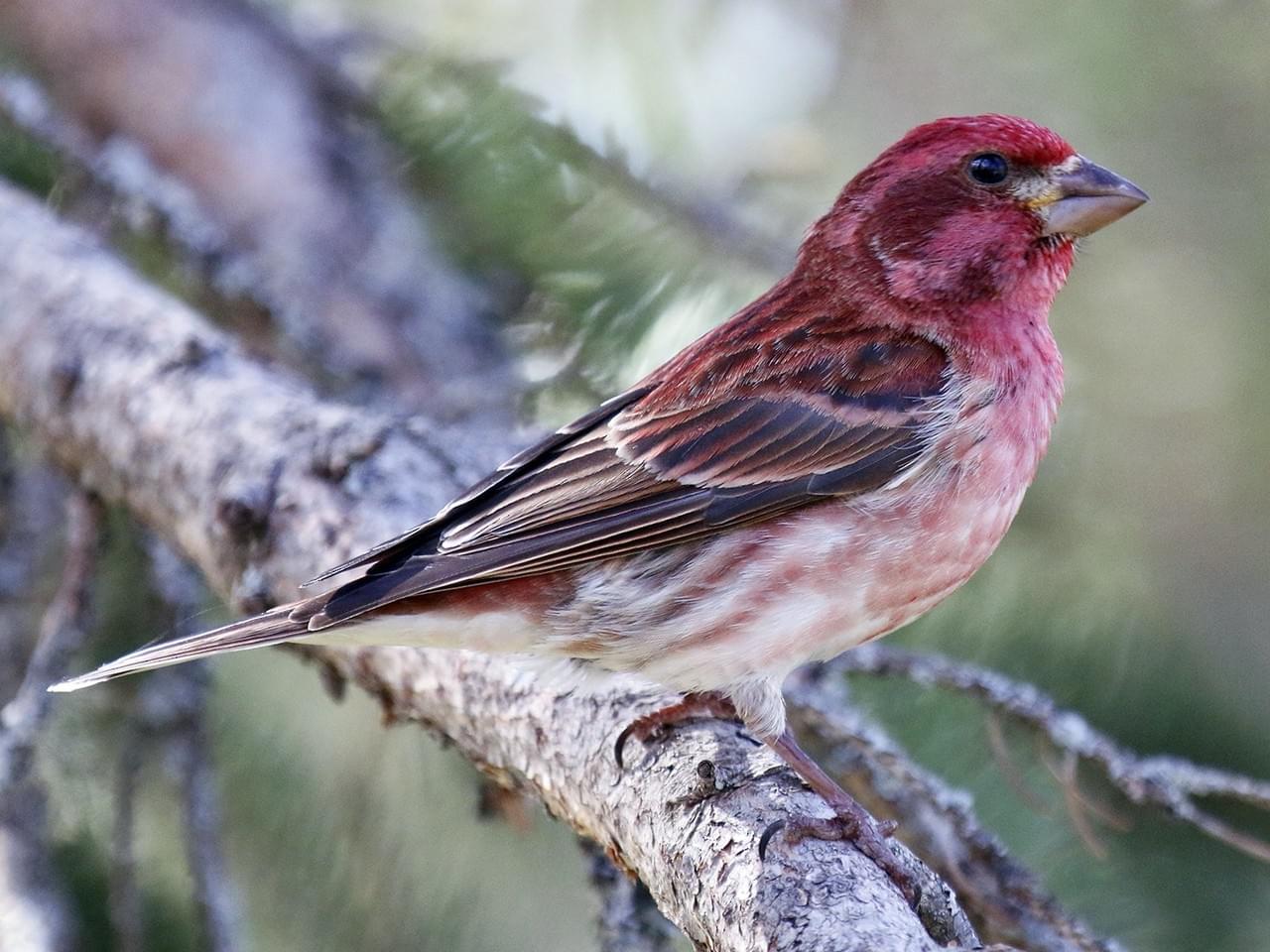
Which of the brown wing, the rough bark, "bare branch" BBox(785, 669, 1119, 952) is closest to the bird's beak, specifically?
the brown wing

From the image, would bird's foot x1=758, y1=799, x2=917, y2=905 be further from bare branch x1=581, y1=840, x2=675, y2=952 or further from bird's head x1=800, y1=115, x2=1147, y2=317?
bird's head x1=800, y1=115, x2=1147, y2=317

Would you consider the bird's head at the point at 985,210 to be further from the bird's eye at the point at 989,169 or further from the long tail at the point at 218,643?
the long tail at the point at 218,643

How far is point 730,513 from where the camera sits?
2.68 metres

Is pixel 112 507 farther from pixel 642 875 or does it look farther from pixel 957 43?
pixel 957 43

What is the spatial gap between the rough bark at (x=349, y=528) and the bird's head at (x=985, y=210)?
1042 millimetres

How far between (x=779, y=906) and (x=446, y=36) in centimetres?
339

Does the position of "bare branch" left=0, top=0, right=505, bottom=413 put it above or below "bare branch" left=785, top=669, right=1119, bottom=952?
above

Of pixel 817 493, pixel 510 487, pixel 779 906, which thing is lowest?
pixel 779 906

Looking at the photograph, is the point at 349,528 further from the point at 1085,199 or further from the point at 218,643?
the point at 1085,199

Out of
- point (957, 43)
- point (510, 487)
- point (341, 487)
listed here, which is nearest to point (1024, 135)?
point (510, 487)

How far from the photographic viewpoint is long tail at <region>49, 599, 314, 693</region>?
234 cm

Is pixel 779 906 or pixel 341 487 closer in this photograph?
pixel 779 906

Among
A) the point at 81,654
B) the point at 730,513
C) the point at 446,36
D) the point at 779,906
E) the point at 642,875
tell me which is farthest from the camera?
the point at 446,36

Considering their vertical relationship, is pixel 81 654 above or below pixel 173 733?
above
